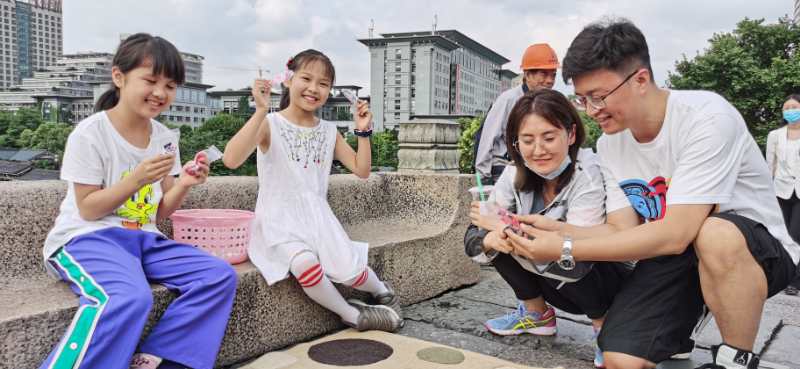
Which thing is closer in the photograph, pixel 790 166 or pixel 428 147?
pixel 428 147

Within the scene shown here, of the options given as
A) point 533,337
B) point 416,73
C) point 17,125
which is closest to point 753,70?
point 533,337

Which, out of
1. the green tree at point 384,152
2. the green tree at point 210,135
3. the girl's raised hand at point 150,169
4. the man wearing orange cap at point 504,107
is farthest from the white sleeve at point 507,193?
the green tree at point 384,152

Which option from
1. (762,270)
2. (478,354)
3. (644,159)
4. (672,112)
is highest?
(672,112)

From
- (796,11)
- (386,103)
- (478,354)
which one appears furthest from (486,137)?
(386,103)

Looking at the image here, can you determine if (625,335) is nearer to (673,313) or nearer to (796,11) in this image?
(673,313)

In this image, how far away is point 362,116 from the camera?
297 cm

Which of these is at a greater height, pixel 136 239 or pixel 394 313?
pixel 136 239

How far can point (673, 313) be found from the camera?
1.93 m

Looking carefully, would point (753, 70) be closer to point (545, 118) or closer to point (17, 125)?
point (545, 118)

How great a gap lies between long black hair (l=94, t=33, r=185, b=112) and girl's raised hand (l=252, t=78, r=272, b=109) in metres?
0.39

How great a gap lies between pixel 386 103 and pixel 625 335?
298 ft

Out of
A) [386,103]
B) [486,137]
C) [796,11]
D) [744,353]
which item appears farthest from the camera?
[386,103]

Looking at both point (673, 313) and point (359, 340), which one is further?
point (359, 340)

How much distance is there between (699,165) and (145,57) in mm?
1902
